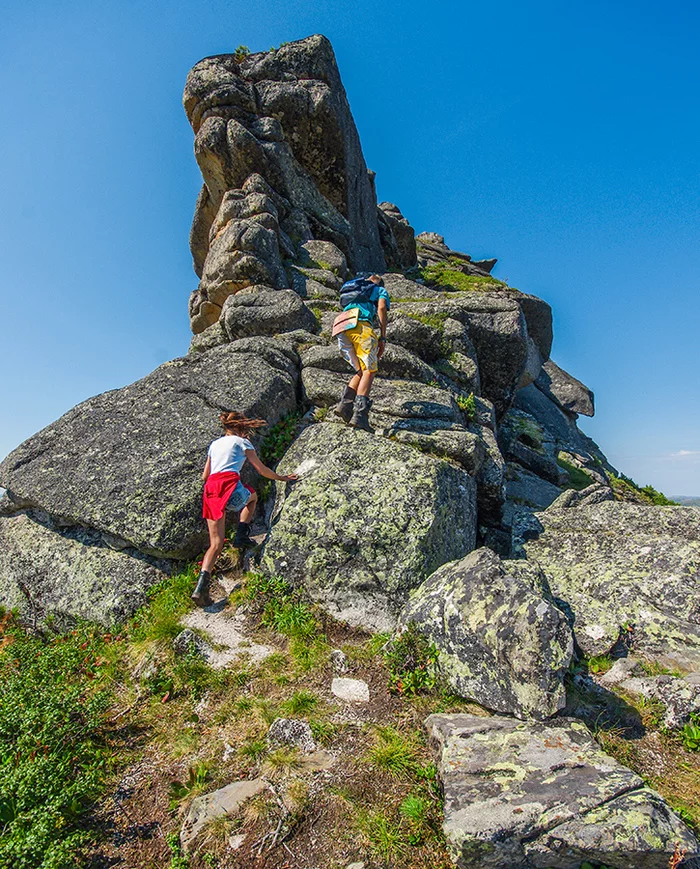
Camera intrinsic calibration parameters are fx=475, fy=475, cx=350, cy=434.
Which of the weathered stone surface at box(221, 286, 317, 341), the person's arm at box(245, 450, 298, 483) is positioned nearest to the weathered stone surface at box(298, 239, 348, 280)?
the weathered stone surface at box(221, 286, 317, 341)

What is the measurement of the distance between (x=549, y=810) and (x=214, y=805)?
3.66m

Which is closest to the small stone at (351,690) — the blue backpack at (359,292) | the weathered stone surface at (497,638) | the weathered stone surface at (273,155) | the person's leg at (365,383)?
the weathered stone surface at (497,638)

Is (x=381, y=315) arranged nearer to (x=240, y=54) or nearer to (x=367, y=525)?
(x=367, y=525)

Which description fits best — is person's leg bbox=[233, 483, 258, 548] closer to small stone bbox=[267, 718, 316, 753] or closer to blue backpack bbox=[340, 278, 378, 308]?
small stone bbox=[267, 718, 316, 753]

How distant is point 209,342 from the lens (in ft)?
58.3

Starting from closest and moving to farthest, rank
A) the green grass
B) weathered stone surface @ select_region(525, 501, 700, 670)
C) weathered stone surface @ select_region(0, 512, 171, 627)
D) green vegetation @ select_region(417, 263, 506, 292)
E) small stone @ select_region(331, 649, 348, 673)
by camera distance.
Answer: the green grass
small stone @ select_region(331, 649, 348, 673)
weathered stone surface @ select_region(525, 501, 700, 670)
weathered stone surface @ select_region(0, 512, 171, 627)
green vegetation @ select_region(417, 263, 506, 292)

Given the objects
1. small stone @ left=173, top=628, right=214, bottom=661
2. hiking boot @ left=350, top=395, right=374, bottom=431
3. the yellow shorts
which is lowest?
small stone @ left=173, top=628, right=214, bottom=661

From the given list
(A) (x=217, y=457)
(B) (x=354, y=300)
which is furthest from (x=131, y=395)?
(B) (x=354, y=300)

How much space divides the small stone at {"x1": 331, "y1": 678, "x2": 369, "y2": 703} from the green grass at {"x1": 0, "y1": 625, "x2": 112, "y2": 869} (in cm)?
318

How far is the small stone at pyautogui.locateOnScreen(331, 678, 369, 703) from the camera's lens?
22.9 ft

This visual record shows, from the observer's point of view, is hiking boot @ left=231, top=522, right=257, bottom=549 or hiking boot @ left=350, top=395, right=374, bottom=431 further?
hiking boot @ left=350, top=395, right=374, bottom=431

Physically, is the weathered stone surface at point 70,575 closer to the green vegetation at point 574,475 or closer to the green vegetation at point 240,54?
the green vegetation at point 574,475

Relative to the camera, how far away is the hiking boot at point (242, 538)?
10.5 m

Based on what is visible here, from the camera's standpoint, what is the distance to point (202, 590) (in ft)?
29.9
